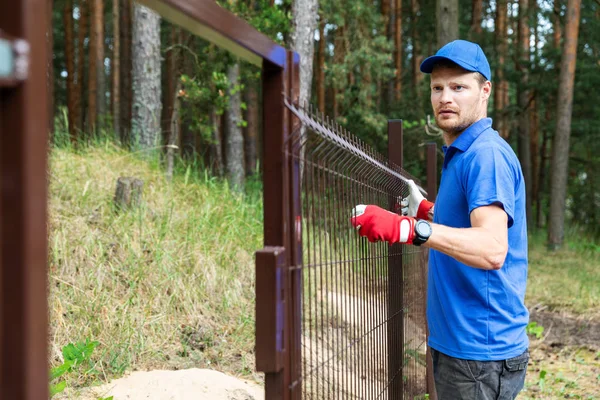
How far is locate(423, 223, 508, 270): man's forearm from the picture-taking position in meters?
2.29

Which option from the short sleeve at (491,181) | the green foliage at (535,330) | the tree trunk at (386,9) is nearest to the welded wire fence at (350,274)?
the short sleeve at (491,181)

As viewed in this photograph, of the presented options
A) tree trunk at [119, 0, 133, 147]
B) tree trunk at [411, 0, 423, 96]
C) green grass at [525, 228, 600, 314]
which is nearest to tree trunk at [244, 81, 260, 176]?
tree trunk at [119, 0, 133, 147]

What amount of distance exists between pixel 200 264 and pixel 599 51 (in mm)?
17070

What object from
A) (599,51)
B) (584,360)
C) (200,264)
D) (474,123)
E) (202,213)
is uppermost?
(599,51)

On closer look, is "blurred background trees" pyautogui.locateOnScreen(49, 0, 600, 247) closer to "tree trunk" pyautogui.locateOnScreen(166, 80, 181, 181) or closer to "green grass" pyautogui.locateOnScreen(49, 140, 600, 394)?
"tree trunk" pyautogui.locateOnScreen(166, 80, 181, 181)

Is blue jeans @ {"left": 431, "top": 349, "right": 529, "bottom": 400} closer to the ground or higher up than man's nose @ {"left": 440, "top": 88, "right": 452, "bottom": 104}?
closer to the ground

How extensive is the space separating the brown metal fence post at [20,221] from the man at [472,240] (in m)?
1.51

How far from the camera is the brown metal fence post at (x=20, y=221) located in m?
0.85

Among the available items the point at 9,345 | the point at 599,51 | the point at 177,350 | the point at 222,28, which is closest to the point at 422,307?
the point at 177,350

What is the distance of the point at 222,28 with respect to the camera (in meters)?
1.59

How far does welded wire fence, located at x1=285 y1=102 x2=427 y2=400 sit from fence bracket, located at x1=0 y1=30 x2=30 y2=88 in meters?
1.07

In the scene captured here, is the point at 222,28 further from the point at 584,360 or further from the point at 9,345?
the point at 584,360

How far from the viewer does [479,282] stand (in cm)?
261

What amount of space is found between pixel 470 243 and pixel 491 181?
27 centimetres
